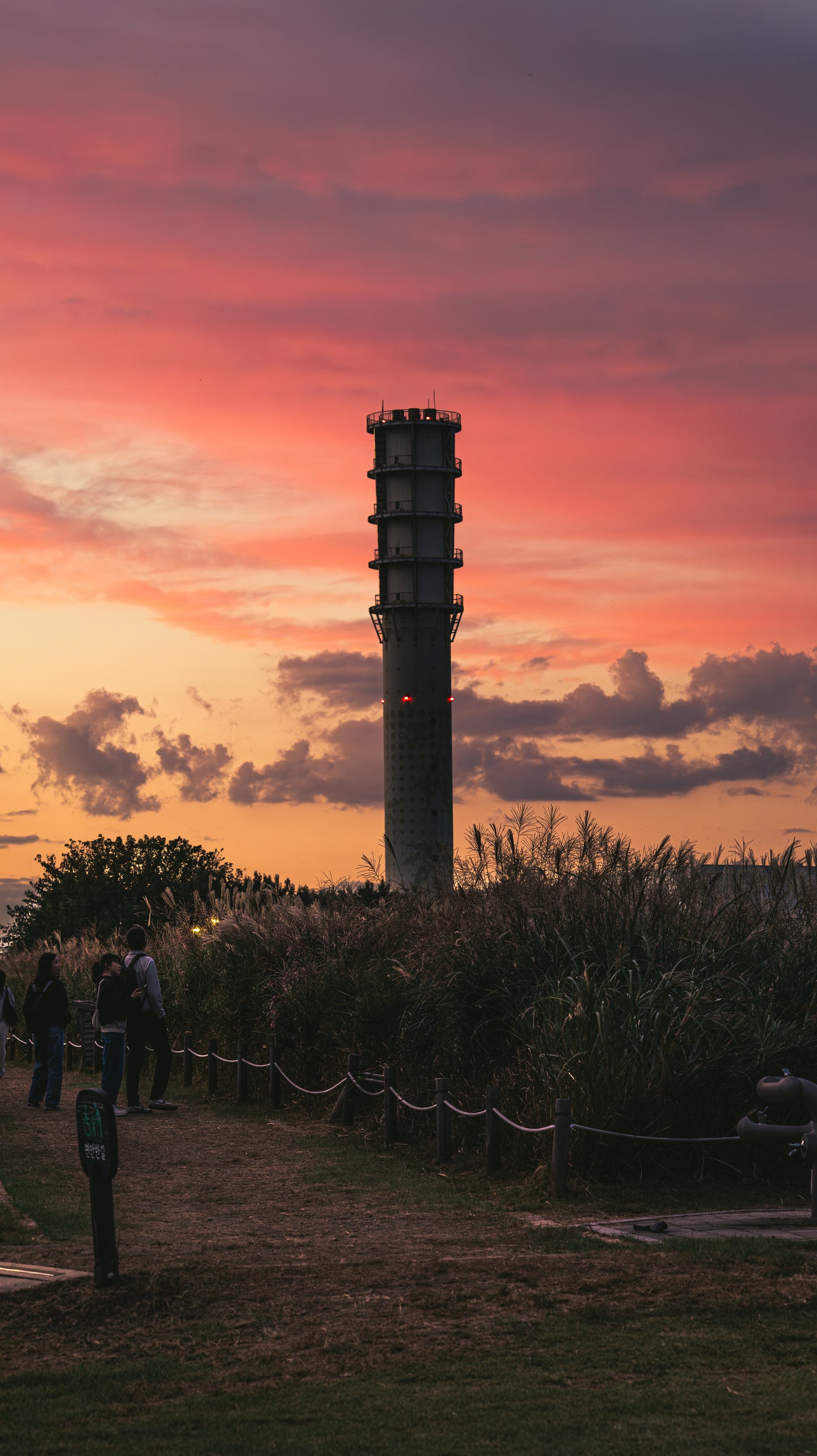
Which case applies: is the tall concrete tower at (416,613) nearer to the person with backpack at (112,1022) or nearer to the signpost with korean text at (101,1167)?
the person with backpack at (112,1022)

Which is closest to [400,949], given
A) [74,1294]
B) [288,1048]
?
[288,1048]

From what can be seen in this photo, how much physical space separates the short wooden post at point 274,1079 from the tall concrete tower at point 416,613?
5189 centimetres

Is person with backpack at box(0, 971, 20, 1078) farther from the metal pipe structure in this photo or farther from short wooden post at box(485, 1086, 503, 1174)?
the metal pipe structure

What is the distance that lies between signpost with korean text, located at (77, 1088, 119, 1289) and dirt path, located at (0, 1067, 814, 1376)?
5.9 inches

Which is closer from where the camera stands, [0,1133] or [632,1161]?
[632,1161]

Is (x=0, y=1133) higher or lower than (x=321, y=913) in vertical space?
lower

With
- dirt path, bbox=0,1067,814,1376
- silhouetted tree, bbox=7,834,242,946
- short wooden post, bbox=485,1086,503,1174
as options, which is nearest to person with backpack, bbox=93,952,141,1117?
dirt path, bbox=0,1067,814,1376

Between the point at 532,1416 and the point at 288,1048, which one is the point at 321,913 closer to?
the point at 288,1048

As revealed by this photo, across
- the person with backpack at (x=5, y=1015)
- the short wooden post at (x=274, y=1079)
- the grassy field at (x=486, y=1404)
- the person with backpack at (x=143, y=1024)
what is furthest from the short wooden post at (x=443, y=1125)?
the person with backpack at (x=5, y=1015)

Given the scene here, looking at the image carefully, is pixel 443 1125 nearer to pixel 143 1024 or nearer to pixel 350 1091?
pixel 350 1091

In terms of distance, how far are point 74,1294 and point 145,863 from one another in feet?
172

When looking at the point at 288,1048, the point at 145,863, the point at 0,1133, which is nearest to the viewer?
the point at 0,1133

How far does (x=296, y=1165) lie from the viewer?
12.2 metres

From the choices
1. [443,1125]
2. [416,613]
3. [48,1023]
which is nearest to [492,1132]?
[443,1125]
